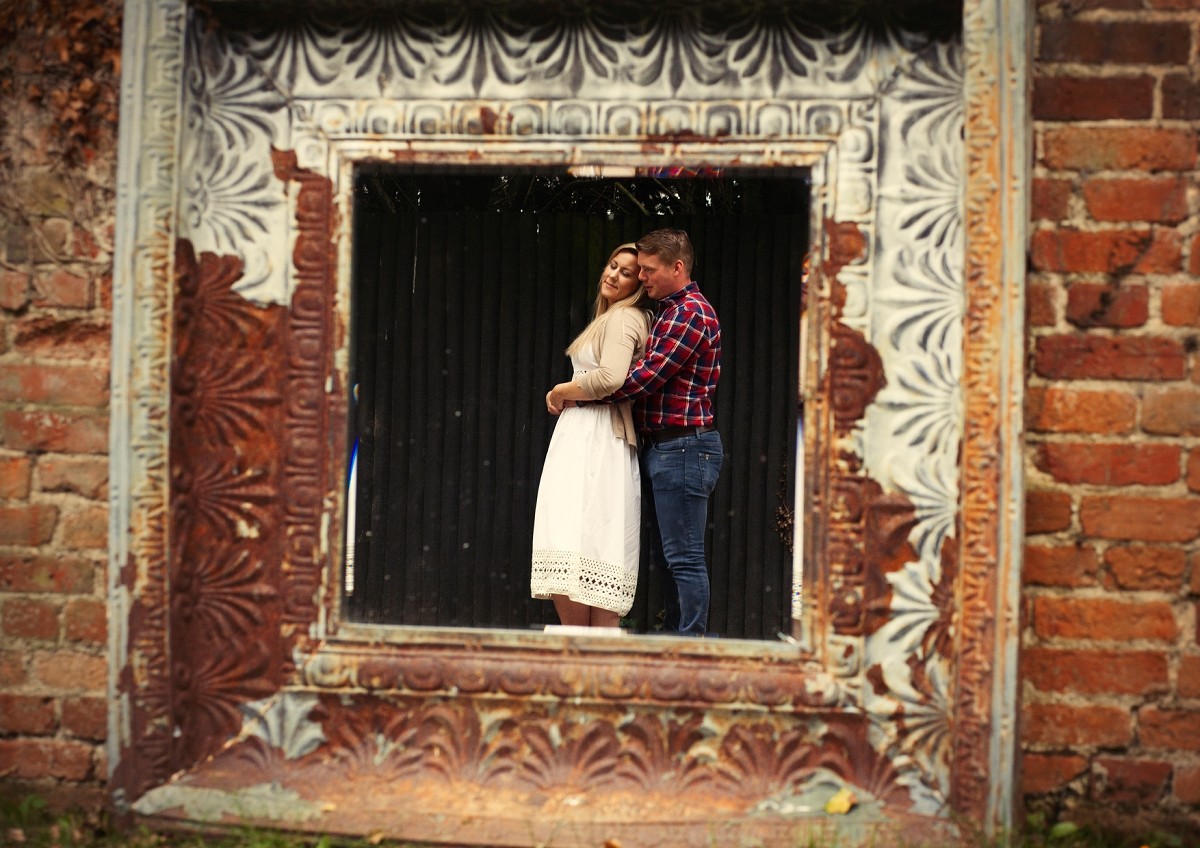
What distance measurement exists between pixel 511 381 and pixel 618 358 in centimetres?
192

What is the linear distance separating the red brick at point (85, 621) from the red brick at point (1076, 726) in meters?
2.15

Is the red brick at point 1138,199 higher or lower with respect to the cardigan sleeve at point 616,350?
higher

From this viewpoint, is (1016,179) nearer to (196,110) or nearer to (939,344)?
(939,344)

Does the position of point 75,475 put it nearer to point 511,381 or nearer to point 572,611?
point 572,611

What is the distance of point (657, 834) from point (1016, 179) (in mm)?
1625

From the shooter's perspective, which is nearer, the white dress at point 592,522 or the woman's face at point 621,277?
the white dress at point 592,522

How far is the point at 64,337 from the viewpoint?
2.47m

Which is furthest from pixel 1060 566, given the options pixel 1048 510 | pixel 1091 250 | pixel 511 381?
pixel 511 381

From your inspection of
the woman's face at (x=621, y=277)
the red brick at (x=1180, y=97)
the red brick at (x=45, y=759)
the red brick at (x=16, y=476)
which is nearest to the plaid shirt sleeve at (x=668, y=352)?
the woman's face at (x=621, y=277)

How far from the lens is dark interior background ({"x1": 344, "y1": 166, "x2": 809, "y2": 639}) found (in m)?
5.29

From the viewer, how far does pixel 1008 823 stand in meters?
2.27

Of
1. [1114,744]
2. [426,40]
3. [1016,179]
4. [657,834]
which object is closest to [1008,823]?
[1114,744]

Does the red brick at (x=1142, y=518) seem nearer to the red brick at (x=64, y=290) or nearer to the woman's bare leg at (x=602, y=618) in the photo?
the woman's bare leg at (x=602, y=618)

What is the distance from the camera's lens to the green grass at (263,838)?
2289 mm
